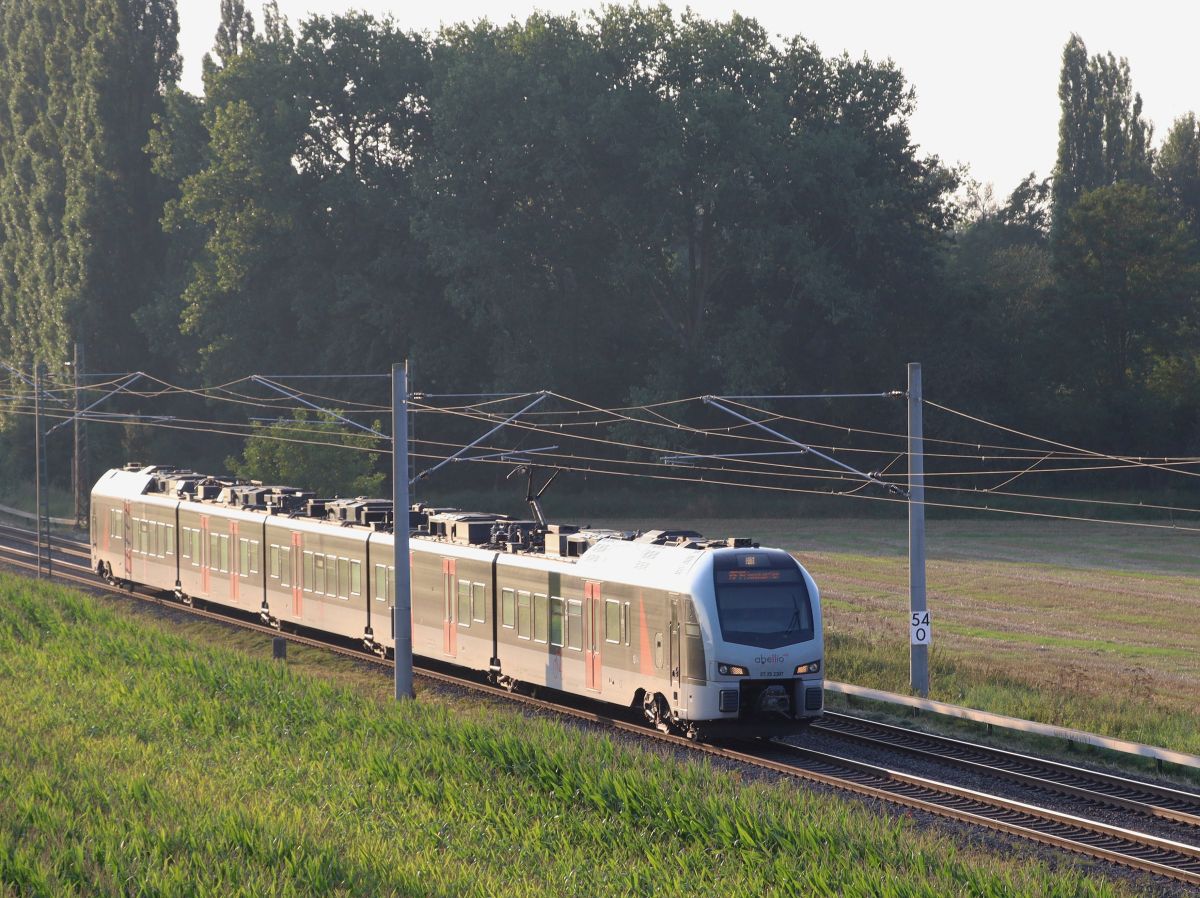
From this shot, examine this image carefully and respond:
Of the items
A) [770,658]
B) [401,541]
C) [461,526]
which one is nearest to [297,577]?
[461,526]

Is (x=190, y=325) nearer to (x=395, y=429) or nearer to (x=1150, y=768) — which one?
(x=395, y=429)

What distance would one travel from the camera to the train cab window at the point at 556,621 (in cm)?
2767

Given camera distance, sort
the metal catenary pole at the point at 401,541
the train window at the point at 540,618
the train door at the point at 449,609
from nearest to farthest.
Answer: the train window at the point at 540,618
the metal catenary pole at the point at 401,541
the train door at the point at 449,609

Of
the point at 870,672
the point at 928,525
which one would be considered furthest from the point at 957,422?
the point at 870,672

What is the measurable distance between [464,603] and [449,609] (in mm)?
733

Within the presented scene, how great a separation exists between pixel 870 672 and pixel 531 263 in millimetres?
44144

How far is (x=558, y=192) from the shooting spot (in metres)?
71.8

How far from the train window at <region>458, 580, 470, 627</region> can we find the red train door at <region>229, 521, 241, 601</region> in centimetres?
1190

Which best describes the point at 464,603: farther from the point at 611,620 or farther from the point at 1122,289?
the point at 1122,289

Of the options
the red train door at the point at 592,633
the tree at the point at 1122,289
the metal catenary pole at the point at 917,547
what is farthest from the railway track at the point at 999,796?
the tree at the point at 1122,289

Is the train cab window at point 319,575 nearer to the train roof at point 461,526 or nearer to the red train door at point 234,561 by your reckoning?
the train roof at point 461,526

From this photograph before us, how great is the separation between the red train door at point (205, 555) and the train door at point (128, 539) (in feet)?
20.7

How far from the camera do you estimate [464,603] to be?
3098 centimetres

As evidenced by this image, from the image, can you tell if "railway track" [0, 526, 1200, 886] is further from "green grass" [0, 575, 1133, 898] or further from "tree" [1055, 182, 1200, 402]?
"tree" [1055, 182, 1200, 402]
